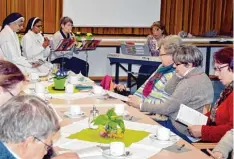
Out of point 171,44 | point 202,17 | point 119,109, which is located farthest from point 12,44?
point 202,17

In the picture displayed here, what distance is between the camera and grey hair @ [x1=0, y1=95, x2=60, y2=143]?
1625 mm

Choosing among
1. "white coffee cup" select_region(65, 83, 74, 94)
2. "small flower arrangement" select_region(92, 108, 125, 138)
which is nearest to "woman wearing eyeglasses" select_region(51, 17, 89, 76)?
"white coffee cup" select_region(65, 83, 74, 94)

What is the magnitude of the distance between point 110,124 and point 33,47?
446cm

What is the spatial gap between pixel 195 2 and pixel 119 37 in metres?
1.77

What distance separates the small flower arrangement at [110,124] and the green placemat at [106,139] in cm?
3

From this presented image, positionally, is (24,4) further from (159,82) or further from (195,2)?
(159,82)

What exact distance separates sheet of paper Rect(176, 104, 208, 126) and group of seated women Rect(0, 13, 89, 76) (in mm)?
2503

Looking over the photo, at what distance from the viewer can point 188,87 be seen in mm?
3553

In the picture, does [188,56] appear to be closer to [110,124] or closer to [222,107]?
[222,107]

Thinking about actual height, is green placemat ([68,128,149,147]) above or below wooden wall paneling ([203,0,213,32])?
below

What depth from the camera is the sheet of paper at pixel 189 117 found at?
3.07 meters

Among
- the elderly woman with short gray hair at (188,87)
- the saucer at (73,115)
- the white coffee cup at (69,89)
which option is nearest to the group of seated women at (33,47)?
the white coffee cup at (69,89)

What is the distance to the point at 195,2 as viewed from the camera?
9703 millimetres

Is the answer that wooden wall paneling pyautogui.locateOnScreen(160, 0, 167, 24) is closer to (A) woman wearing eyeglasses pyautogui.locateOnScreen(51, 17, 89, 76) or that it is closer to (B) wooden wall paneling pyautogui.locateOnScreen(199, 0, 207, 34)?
(B) wooden wall paneling pyautogui.locateOnScreen(199, 0, 207, 34)
